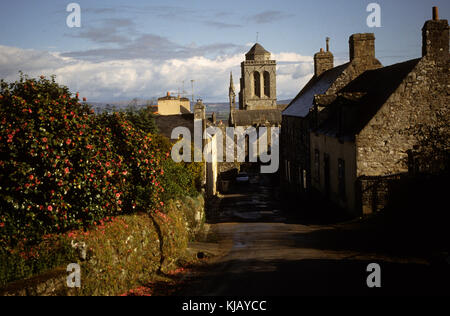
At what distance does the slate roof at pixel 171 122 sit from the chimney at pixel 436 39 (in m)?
21.2

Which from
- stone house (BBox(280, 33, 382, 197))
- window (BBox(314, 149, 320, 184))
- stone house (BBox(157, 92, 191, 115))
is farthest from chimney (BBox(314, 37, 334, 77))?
stone house (BBox(157, 92, 191, 115))


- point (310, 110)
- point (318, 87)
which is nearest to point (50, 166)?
point (310, 110)

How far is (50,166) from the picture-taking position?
9.23 meters

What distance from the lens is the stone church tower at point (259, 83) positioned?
10350 cm

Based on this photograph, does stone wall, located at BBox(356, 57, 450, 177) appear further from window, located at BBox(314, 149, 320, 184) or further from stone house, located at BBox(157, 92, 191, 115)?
stone house, located at BBox(157, 92, 191, 115)

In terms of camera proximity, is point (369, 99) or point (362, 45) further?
point (362, 45)

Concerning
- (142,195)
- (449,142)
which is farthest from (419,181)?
(142,195)

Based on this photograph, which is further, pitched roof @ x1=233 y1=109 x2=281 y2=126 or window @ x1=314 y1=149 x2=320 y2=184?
pitched roof @ x1=233 y1=109 x2=281 y2=126

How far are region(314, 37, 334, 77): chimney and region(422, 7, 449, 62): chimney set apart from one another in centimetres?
2026

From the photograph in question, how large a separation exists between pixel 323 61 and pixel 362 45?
39.8 ft

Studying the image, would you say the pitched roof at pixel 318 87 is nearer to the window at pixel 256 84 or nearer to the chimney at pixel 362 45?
the chimney at pixel 362 45

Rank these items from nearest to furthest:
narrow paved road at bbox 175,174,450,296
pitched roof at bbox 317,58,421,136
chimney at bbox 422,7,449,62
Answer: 1. narrow paved road at bbox 175,174,450,296
2. chimney at bbox 422,7,449,62
3. pitched roof at bbox 317,58,421,136

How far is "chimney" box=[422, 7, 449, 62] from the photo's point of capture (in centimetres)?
1847

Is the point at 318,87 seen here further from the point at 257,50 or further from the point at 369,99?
the point at 257,50
